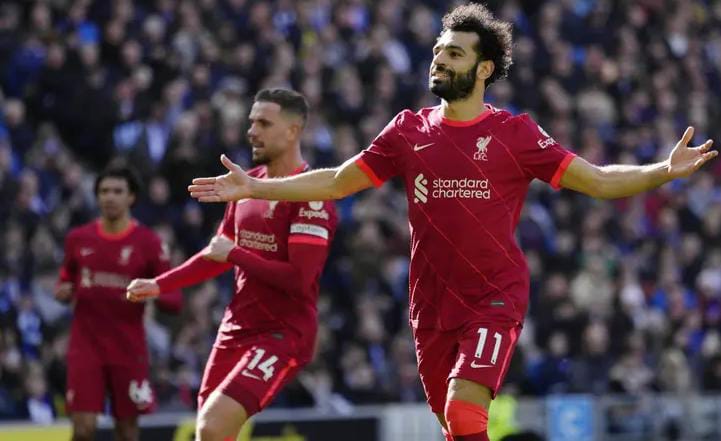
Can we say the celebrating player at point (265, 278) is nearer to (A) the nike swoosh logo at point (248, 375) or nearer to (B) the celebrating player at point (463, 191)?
(A) the nike swoosh logo at point (248, 375)

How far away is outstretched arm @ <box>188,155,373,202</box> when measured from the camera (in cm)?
840

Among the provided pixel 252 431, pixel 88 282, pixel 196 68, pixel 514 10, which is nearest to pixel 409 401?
pixel 252 431

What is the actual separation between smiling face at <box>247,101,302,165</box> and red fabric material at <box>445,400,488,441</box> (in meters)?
2.42

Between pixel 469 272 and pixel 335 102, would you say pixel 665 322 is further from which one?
pixel 469 272

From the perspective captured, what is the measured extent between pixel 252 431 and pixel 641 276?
8.73 meters

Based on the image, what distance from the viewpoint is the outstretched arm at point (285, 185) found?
8.40m

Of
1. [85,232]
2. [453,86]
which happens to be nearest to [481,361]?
[453,86]

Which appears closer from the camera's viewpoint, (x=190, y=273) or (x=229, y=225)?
(x=190, y=273)

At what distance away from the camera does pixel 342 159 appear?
19.2 meters

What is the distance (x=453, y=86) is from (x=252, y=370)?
217 cm

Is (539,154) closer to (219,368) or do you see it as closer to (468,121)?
(468,121)

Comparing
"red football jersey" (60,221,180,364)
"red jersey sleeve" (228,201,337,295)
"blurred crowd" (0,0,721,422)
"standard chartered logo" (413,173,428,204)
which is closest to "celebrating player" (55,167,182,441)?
"red football jersey" (60,221,180,364)

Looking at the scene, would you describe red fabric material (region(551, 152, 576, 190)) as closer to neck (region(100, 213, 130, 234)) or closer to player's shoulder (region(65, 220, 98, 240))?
neck (region(100, 213, 130, 234))

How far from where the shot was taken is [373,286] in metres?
18.6
